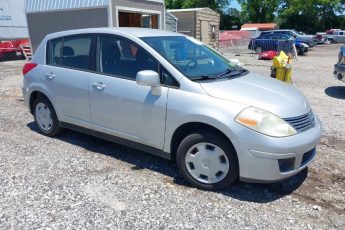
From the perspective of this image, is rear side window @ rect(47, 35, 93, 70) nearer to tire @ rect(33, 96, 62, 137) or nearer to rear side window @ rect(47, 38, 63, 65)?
rear side window @ rect(47, 38, 63, 65)

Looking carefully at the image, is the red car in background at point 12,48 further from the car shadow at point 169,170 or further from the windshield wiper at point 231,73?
the windshield wiper at point 231,73

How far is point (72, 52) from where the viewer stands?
484 cm

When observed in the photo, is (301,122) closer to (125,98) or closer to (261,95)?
(261,95)

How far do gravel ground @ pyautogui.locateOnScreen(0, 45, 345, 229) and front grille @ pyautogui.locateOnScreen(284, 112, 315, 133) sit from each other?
29.2 inches

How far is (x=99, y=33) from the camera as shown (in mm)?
4453

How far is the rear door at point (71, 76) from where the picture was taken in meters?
4.53

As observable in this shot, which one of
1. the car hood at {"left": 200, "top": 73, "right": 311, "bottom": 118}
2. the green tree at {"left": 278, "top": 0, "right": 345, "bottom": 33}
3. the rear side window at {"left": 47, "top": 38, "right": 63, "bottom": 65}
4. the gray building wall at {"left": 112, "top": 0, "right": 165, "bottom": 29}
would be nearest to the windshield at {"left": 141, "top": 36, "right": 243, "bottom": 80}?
the car hood at {"left": 200, "top": 73, "right": 311, "bottom": 118}

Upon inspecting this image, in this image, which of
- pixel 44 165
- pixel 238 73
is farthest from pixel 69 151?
pixel 238 73

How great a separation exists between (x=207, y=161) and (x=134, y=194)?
34.0 inches

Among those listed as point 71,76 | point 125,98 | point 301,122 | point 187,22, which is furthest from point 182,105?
point 187,22

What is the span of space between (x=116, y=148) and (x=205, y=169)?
1.76 meters

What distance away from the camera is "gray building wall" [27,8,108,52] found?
12478 mm

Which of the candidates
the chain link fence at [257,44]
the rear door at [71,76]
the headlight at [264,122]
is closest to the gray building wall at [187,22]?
the chain link fence at [257,44]

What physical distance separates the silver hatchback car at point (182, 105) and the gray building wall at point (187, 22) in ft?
63.4
